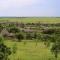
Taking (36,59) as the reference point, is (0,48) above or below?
above

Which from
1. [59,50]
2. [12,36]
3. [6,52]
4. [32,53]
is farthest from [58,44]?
[12,36]

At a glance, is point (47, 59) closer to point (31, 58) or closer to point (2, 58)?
point (31, 58)

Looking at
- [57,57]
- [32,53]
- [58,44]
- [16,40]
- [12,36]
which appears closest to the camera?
[58,44]

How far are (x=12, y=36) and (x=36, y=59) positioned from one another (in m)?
28.5

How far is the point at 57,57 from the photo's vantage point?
36469 mm

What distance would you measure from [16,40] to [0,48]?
33832mm

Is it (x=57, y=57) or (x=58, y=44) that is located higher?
(x=58, y=44)

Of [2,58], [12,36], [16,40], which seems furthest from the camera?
[12,36]

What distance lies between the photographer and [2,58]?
26.2 metres

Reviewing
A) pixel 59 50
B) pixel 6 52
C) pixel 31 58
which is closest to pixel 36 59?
pixel 31 58

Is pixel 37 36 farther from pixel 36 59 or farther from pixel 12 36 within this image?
pixel 36 59

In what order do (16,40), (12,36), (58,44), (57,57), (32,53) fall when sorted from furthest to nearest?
(12,36) < (16,40) < (32,53) < (57,57) < (58,44)

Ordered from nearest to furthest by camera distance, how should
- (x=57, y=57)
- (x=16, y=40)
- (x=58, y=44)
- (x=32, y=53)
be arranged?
(x=58, y=44) → (x=57, y=57) → (x=32, y=53) → (x=16, y=40)

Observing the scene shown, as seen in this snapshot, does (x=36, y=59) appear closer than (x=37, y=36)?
Yes
